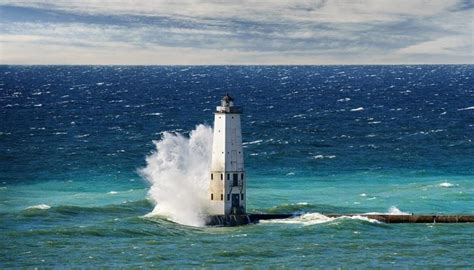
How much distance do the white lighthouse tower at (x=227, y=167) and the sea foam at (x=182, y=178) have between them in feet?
5.73

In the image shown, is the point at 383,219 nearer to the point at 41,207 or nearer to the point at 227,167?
the point at 227,167

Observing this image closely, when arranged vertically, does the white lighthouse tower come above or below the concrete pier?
above

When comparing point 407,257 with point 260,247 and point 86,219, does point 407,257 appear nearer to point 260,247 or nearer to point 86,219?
point 260,247

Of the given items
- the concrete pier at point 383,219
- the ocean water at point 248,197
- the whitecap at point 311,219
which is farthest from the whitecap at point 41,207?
the whitecap at point 311,219

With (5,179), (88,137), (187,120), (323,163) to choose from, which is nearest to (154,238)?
(5,179)

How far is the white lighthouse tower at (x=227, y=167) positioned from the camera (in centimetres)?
8356

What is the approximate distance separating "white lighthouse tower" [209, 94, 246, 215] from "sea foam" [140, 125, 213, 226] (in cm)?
175

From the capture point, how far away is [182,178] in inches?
3526

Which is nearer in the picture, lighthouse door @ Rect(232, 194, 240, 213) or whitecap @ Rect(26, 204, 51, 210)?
lighthouse door @ Rect(232, 194, 240, 213)

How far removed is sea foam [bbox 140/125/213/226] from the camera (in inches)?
3351

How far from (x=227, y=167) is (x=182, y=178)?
7.43 metres

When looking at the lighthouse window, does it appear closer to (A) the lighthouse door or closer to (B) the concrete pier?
(A) the lighthouse door

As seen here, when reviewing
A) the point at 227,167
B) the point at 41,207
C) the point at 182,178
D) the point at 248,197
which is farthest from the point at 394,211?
the point at 41,207

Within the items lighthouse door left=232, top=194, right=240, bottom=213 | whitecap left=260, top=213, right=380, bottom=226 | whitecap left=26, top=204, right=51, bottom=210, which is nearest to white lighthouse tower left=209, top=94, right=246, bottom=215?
lighthouse door left=232, top=194, right=240, bottom=213
